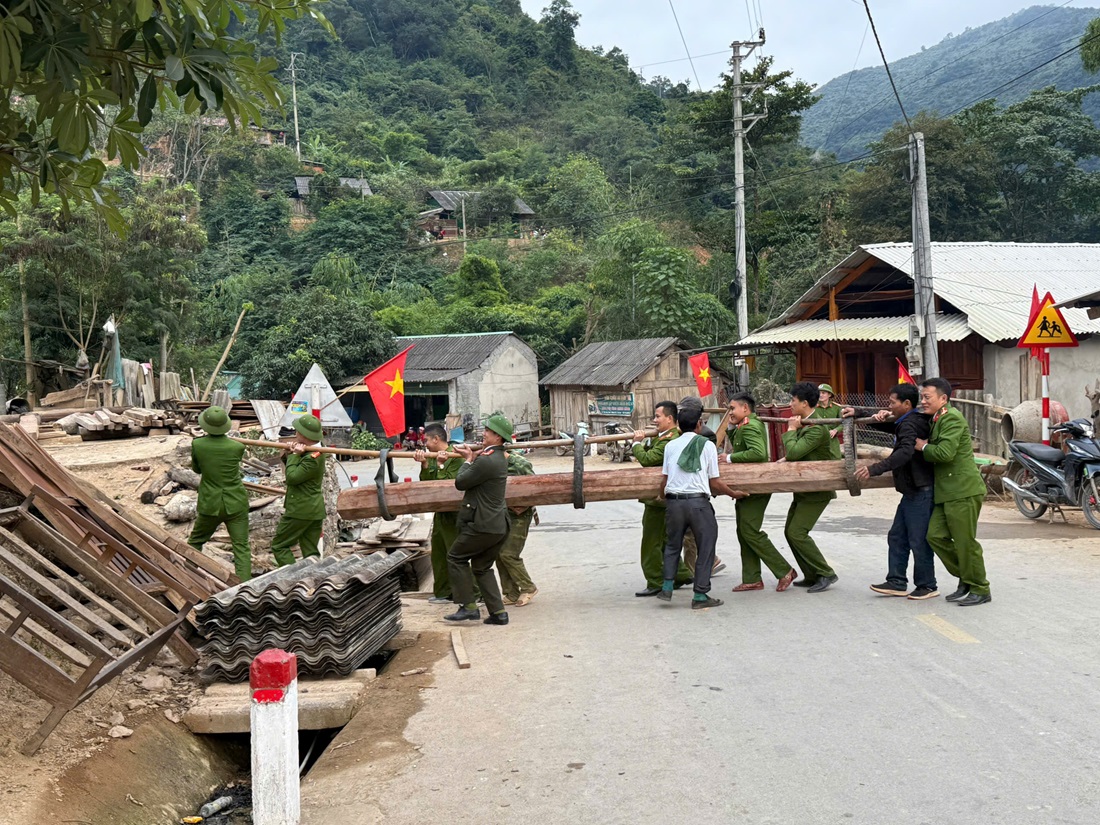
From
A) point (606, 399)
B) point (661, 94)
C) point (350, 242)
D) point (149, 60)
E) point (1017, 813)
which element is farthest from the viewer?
point (661, 94)

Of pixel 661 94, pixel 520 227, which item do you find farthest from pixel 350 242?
pixel 661 94

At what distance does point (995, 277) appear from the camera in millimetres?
24812

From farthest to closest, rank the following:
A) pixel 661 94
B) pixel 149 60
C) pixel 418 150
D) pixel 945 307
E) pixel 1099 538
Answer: pixel 661 94 → pixel 418 150 → pixel 945 307 → pixel 1099 538 → pixel 149 60

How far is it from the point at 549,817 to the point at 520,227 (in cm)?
5531

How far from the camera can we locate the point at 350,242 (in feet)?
175

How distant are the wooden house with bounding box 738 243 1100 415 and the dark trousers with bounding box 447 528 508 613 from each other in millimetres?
12838

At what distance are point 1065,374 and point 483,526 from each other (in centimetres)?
1732

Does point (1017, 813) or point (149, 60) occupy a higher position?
point (149, 60)

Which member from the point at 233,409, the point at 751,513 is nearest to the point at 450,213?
the point at 233,409

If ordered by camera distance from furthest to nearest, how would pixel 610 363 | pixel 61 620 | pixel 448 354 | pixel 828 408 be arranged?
pixel 448 354
pixel 610 363
pixel 828 408
pixel 61 620

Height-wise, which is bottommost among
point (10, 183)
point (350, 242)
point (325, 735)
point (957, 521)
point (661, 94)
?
point (325, 735)

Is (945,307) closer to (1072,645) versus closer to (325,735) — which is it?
(1072,645)

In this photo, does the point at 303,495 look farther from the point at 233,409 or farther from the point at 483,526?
the point at 233,409

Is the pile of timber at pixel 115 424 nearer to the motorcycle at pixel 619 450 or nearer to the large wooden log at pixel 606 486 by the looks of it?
the large wooden log at pixel 606 486
